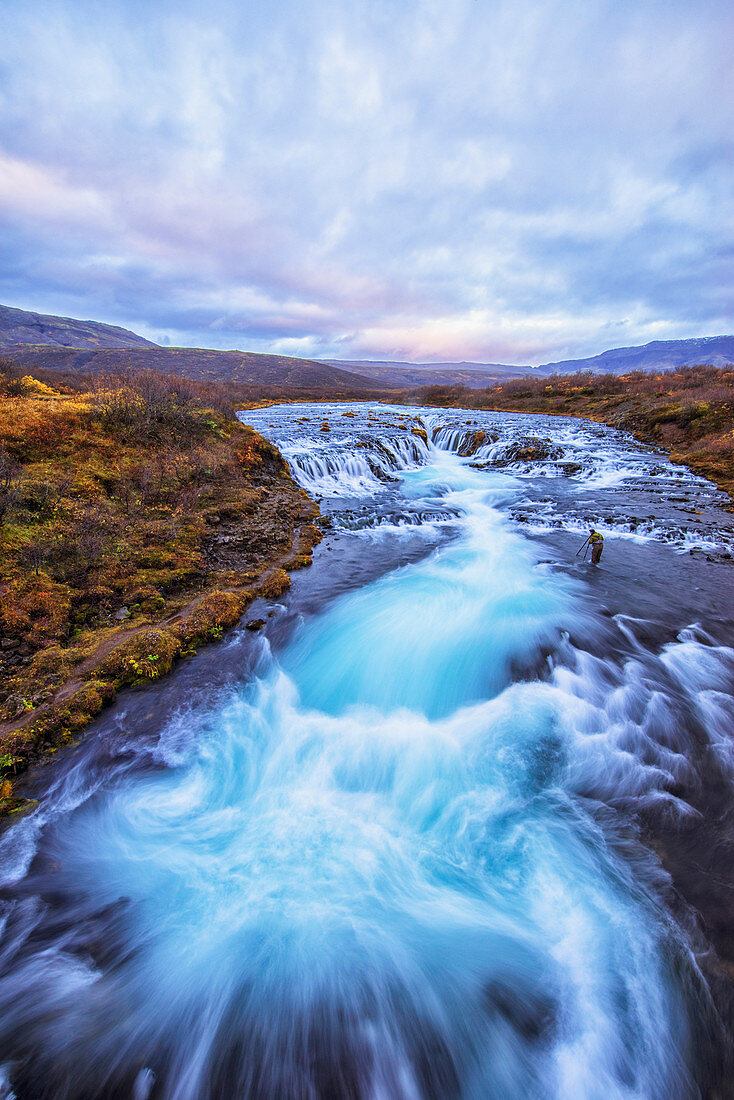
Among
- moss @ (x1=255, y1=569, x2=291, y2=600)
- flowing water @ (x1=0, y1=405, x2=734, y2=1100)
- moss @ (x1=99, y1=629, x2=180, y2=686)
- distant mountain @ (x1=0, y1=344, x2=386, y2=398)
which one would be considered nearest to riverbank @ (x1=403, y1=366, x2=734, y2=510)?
flowing water @ (x1=0, y1=405, x2=734, y2=1100)

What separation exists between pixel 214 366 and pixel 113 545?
128705 millimetres

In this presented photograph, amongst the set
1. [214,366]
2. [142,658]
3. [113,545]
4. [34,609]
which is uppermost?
[214,366]

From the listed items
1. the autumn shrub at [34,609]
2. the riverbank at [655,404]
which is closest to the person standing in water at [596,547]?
the riverbank at [655,404]

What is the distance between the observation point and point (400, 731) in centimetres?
604

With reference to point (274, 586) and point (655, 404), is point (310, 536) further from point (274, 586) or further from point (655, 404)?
point (655, 404)

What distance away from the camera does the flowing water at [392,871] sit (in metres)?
3.03

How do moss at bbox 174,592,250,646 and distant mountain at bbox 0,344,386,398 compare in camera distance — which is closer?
moss at bbox 174,592,250,646

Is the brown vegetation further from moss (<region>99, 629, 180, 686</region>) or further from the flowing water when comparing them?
moss (<region>99, 629, 180, 686</region>)

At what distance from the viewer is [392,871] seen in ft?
14.2

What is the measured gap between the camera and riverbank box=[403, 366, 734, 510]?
20938mm

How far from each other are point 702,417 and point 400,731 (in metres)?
29.5

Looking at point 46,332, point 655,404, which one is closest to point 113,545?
point 655,404

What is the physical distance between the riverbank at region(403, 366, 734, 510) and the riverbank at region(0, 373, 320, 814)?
1903cm

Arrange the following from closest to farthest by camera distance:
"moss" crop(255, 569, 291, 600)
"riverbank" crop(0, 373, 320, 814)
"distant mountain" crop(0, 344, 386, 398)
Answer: "riverbank" crop(0, 373, 320, 814) → "moss" crop(255, 569, 291, 600) → "distant mountain" crop(0, 344, 386, 398)
